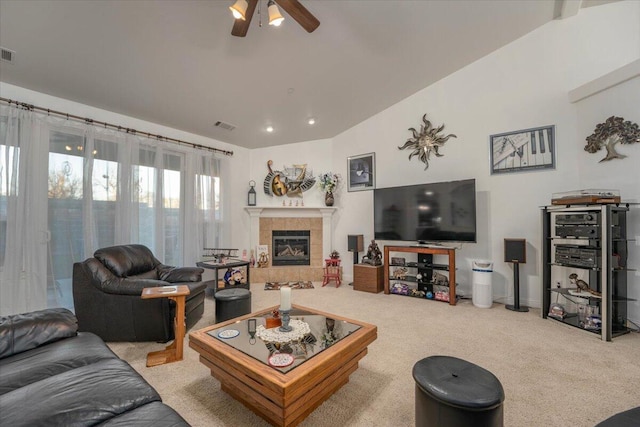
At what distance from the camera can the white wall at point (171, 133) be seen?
315 cm

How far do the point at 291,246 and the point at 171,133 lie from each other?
9.72ft

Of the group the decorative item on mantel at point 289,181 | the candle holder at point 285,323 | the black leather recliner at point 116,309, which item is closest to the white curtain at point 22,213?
the black leather recliner at point 116,309

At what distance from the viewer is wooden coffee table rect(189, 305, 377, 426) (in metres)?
1.42

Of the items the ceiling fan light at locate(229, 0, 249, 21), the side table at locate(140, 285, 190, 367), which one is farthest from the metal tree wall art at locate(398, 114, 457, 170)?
the side table at locate(140, 285, 190, 367)

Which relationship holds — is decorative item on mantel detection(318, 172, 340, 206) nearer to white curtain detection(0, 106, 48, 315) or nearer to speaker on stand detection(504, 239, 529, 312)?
speaker on stand detection(504, 239, 529, 312)

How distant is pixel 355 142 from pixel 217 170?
2664 millimetres

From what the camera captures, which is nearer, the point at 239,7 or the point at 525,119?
the point at 239,7

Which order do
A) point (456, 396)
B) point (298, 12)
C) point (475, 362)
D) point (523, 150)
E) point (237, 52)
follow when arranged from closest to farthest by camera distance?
1. point (456, 396)
2. point (298, 12)
3. point (475, 362)
4. point (237, 52)
5. point (523, 150)

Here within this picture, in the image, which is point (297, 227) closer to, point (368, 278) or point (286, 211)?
point (286, 211)

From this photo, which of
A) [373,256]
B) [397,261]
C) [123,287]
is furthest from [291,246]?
[123,287]

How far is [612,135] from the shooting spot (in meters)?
3.08

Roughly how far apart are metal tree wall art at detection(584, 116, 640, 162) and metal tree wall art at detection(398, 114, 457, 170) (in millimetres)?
1600

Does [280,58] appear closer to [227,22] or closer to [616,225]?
[227,22]

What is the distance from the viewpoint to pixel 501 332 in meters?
2.88
